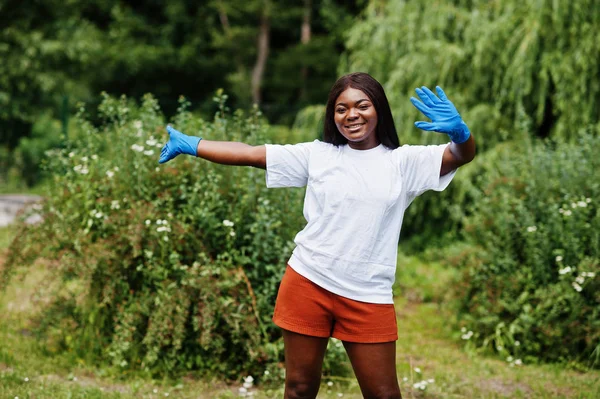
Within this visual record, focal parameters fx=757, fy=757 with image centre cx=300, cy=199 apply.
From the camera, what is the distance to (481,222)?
17.5ft

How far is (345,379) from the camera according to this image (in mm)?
4250

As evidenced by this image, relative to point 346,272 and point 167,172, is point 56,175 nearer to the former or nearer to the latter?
point 167,172

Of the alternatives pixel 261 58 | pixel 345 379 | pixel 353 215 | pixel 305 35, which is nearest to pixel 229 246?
pixel 345 379

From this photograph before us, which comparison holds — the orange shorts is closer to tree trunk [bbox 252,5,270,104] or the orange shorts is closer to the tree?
the tree

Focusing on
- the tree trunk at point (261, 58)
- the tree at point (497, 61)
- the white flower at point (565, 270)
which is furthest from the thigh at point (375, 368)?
the tree trunk at point (261, 58)

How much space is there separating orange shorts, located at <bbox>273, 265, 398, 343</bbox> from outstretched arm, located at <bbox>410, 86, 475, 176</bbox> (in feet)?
1.83

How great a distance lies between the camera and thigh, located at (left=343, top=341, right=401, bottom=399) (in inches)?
103

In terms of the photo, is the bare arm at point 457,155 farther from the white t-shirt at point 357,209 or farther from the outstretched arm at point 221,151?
the outstretched arm at point 221,151

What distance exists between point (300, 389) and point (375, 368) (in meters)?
0.30

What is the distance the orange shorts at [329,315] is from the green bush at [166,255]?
1451mm

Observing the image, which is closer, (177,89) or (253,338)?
(253,338)

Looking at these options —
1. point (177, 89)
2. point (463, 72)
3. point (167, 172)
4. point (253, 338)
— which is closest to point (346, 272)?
point (253, 338)

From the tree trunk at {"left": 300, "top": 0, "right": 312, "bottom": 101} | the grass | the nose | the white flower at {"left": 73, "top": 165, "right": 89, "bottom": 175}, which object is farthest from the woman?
the tree trunk at {"left": 300, "top": 0, "right": 312, "bottom": 101}

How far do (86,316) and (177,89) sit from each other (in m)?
19.1
